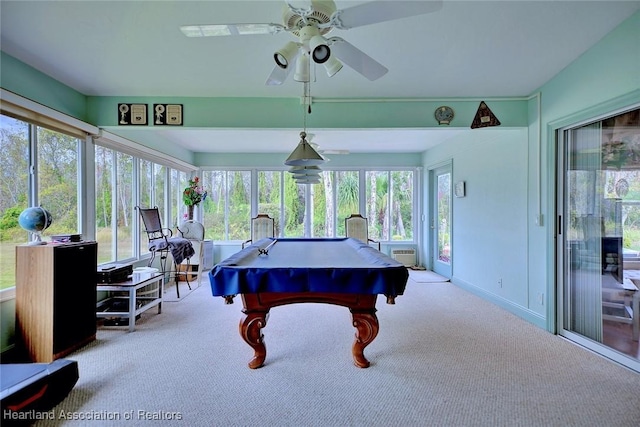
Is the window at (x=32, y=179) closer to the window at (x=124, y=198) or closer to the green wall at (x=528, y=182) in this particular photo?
the window at (x=124, y=198)

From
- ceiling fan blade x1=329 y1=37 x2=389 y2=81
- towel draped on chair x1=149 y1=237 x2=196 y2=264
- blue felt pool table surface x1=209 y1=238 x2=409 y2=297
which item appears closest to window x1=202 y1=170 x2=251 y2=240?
towel draped on chair x1=149 y1=237 x2=196 y2=264

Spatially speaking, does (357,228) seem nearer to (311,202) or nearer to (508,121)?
(311,202)

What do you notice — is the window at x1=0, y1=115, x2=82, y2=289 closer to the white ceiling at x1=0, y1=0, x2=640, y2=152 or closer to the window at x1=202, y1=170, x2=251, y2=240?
the white ceiling at x1=0, y1=0, x2=640, y2=152

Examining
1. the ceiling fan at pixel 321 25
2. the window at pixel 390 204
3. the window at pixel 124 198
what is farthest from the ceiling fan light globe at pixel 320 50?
the window at pixel 390 204

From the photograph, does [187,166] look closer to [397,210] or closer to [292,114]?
[292,114]

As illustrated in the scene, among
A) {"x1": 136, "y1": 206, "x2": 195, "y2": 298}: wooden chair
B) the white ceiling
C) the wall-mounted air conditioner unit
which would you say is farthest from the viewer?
the wall-mounted air conditioner unit

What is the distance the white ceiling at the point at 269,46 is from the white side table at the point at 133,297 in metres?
1.96

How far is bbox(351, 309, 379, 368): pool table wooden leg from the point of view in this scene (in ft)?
7.52

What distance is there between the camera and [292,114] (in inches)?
133

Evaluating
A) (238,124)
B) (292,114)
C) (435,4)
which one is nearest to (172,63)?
(238,124)

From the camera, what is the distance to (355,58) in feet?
5.92

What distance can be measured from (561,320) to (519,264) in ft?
2.33

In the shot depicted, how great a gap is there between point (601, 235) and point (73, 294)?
4.47 metres

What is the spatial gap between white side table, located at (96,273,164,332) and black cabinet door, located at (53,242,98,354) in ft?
0.77
